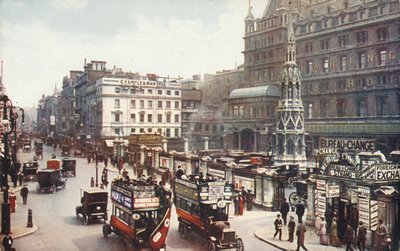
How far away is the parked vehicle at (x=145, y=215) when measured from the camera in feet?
35.0

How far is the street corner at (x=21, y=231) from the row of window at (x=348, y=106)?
2338 centimetres

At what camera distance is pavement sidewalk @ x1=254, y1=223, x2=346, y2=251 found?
1215 cm

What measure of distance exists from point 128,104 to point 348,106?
17.4 meters

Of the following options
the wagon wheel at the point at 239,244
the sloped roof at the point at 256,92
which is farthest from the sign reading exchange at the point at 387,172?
the sloped roof at the point at 256,92

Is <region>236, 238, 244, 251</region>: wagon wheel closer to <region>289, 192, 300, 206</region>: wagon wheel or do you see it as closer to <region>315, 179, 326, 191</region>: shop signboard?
<region>315, 179, 326, 191</region>: shop signboard

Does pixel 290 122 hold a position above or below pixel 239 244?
above

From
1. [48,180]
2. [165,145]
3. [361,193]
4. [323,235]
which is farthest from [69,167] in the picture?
[361,193]

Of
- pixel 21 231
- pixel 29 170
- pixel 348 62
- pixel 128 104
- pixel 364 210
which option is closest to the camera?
pixel 364 210

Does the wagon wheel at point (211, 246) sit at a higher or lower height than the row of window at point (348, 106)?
lower

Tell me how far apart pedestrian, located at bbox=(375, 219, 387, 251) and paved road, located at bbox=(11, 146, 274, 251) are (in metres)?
3.24

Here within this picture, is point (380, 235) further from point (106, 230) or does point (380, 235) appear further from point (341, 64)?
point (341, 64)

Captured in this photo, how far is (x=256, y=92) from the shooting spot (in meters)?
33.6

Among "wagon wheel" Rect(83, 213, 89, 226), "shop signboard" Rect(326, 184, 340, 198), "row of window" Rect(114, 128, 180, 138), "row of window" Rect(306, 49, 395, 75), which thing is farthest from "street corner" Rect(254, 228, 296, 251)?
"row of window" Rect(306, 49, 395, 75)

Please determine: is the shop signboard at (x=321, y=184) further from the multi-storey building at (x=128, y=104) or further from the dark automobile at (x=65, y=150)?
the dark automobile at (x=65, y=150)
